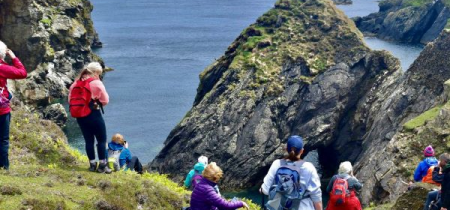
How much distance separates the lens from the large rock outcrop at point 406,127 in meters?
31.2

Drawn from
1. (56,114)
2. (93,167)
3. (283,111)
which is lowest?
(56,114)

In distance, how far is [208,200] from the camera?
12.6 m

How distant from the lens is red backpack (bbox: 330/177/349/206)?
48.3ft

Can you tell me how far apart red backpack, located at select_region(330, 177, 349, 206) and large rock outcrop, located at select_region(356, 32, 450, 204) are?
13757mm

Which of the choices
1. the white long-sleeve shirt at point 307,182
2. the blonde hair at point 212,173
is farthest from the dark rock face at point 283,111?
the white long-sleeve shirt at point 307,182

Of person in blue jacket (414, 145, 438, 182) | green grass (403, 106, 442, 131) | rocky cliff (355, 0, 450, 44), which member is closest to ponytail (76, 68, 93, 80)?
person in blue jacket (414, 145, 438, 182)

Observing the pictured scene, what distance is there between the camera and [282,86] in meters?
66.9

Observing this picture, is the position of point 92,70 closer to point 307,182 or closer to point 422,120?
point 307,182

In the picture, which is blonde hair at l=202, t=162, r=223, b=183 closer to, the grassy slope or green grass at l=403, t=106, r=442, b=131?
the grassy slope

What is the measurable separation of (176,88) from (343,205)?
8909 cm

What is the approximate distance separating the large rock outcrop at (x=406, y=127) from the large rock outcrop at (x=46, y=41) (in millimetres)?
43069

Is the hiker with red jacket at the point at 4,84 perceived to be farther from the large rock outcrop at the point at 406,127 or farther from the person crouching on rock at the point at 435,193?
the large rock outcrop at the point at 406,127

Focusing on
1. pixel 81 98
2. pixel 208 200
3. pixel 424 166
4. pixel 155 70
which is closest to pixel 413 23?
pixel 155 70

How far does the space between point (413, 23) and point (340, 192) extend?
183017 millimetres
